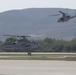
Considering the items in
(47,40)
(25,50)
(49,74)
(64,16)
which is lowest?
(47,40)

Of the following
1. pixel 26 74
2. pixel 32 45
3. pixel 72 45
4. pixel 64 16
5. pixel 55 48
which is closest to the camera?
pixel 26 74

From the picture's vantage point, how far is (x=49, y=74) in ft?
71.4

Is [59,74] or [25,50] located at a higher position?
[59,74]

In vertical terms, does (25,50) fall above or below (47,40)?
above

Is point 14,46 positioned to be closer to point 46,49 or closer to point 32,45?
point 32,45

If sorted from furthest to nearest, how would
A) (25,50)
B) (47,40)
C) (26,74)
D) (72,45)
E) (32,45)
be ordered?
(47,40)
(72,45)
(25,50)
(32,45)
(26,74)

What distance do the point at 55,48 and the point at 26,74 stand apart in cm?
8106

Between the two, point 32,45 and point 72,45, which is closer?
point 32,45

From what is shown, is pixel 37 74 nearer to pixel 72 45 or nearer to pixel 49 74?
pixel 49 74

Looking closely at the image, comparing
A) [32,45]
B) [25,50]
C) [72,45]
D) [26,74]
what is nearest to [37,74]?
[26,74]

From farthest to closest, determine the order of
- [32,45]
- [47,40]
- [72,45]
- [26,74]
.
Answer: [47,40] → [72,45] → [32,45] → [26,74]

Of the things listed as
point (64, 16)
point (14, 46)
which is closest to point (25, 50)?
point (14, 46)

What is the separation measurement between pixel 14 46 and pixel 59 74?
58687 millimetres

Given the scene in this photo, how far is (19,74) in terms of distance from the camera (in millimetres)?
21719
